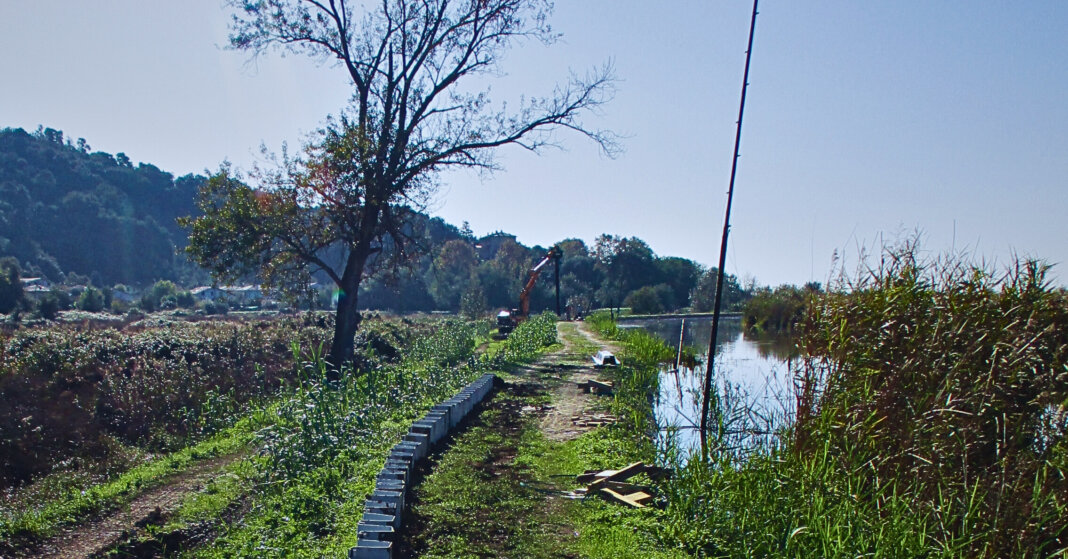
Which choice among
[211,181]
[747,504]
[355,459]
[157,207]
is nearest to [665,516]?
[747,504]

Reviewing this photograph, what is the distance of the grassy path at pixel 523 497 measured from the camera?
5.06m

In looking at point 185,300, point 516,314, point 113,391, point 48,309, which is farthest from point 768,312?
point 185,300

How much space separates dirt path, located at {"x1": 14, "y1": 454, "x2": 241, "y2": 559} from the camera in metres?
5.36

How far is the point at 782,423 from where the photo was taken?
6633 mm

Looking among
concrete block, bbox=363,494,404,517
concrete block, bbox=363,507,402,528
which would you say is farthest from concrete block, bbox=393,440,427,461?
concrete block, bbox=363,507,402,528

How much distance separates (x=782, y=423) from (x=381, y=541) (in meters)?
3.79

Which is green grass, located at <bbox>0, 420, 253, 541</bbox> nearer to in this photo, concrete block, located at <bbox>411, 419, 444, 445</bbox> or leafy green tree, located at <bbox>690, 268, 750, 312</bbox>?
concrete block, located at <bbox>411, 419, 444, 445</bbox>

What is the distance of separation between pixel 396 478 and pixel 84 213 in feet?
289

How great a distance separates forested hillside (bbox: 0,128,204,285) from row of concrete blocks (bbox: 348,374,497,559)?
228 feet

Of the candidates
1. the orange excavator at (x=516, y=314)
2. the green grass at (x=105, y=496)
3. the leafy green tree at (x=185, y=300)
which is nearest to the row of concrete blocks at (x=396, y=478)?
the green grass at (x=105, y=496)

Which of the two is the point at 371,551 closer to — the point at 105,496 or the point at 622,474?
the point at 622,474

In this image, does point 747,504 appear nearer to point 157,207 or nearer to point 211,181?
point 211,181

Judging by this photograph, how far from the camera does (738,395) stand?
340 inches

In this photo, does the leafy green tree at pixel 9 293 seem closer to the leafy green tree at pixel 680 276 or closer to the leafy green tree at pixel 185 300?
the leafy green tree at pixel 185 300
